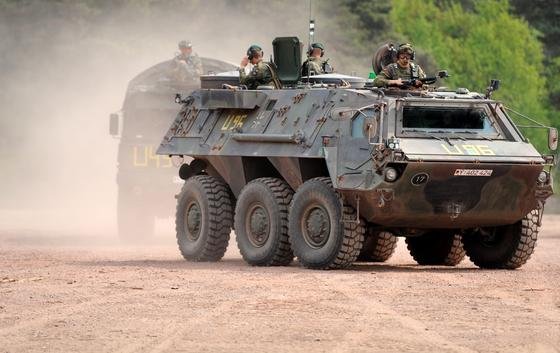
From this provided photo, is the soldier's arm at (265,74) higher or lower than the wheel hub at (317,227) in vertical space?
higher

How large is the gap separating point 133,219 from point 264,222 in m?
8.33

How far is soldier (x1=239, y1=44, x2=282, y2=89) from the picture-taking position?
2181cm

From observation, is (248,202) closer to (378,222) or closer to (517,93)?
(378,222)

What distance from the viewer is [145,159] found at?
1106 inches

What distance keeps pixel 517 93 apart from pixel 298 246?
36.9 m

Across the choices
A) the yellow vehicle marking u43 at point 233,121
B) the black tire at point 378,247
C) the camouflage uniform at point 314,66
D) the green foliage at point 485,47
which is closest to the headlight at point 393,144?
the black tire at point 378,247

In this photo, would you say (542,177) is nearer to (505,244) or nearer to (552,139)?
(552,139)

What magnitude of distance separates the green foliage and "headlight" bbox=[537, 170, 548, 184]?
30925 mm

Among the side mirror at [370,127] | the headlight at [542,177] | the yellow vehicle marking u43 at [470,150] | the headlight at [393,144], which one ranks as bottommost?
the headlight at [542,177]

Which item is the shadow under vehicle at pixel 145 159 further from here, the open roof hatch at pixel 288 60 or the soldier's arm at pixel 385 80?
the soldier's arm at pixel 385 80

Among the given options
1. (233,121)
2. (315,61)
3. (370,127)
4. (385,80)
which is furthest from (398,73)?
(315,61)

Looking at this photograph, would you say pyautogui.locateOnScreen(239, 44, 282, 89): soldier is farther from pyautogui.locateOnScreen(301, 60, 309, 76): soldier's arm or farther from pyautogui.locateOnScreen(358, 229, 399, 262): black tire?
pyautogui.locateOnScreen(358, 229, 399, 262): black tire

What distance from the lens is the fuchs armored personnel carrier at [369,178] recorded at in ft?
61.4

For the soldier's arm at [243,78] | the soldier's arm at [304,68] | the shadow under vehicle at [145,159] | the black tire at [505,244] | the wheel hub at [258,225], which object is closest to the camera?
the black tire at [505,244]
